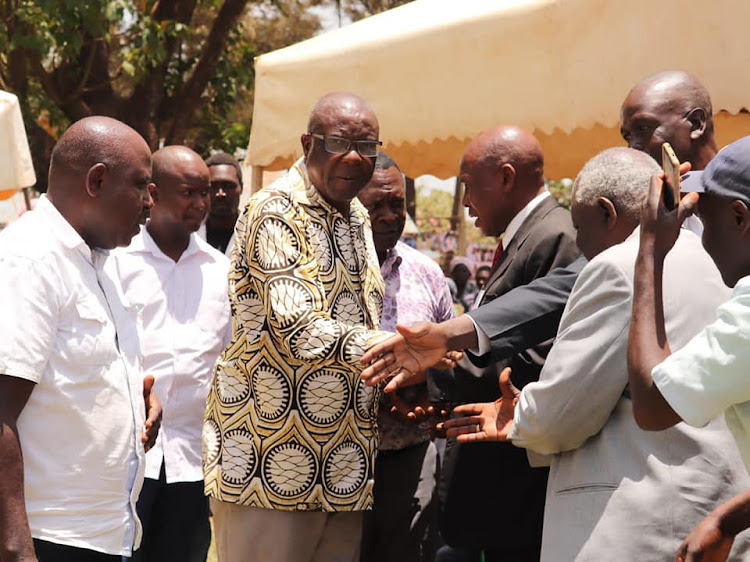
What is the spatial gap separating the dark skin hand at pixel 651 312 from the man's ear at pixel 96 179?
1533 millimetres

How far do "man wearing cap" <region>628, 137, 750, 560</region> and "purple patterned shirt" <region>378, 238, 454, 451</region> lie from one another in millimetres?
2136

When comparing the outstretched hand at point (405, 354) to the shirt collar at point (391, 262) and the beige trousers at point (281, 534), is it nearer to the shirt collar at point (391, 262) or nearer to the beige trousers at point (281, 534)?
the beige trousers at point (281, 534)

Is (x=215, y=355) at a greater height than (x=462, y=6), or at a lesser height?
lesser

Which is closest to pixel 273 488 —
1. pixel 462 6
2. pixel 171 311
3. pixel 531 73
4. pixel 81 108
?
pixel 171 311

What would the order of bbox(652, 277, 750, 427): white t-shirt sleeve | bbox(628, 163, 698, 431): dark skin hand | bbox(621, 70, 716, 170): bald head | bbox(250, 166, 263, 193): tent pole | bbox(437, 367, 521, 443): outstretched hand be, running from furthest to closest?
bbox(250, 166, 263, 193): tent pole → bbox(621, 70, 716, 170): bald head → bbox(437, 367, 521, 443): outstretched hand → bbox(628, 163, 698, 431): dark skin hand → bbox(652, 277, 750, 427): white t-shirt sleeve

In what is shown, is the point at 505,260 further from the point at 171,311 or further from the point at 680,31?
the point at 171,311

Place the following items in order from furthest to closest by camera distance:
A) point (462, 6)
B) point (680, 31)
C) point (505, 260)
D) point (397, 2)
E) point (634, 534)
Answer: point (397, 2), point (462, 6), point (680, 31), point (505, 260), point (634, 534)

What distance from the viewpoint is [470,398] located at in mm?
3713

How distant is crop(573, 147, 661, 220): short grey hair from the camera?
2971mm

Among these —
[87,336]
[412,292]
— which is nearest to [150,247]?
[412,292]

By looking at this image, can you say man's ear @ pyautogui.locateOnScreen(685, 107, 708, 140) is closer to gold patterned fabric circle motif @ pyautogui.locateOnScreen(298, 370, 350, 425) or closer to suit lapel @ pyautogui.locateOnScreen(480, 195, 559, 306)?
suit lapel @ pyautogui.locateOnScreen(480, 195, 559, 306)

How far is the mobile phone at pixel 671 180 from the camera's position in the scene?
2.32 m

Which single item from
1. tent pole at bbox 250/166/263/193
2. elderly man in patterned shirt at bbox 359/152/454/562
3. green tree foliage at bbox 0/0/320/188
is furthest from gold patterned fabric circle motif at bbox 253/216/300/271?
green tree foliage at bbox 0/0/320/188

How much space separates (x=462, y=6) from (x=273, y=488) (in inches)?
113
